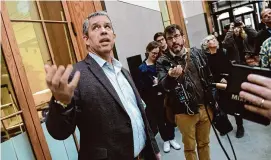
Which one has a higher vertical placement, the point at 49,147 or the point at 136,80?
the point at 136,80

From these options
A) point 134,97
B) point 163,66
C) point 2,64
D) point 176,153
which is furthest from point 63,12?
point 176,153

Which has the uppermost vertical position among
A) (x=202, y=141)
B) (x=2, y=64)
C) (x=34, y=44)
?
(x=34, y=44)

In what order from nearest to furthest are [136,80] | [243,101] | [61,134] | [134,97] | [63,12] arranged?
[243,101] → [61,134] → [134,97] → [63,12] → [136,80]

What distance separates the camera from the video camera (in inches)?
26.4

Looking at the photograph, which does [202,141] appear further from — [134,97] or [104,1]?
[104,1]

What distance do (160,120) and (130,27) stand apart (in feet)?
4.92

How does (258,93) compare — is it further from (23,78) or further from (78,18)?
(78,18)

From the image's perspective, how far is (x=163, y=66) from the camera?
7.41 ft

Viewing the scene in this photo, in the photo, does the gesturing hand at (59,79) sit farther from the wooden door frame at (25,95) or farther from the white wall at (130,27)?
the white wall at (130,27)

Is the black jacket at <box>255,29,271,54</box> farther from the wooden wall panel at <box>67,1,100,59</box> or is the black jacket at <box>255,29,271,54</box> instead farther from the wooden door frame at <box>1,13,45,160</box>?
the wooden door frame at <box>1,13,45,160</box>

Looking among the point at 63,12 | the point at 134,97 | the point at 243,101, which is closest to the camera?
the point at 243,101

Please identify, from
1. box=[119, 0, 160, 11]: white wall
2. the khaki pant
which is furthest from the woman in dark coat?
box=[119, 0, 160, 11]: white wall

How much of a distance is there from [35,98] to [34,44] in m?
0.53

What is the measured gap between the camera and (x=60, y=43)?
102 inches
